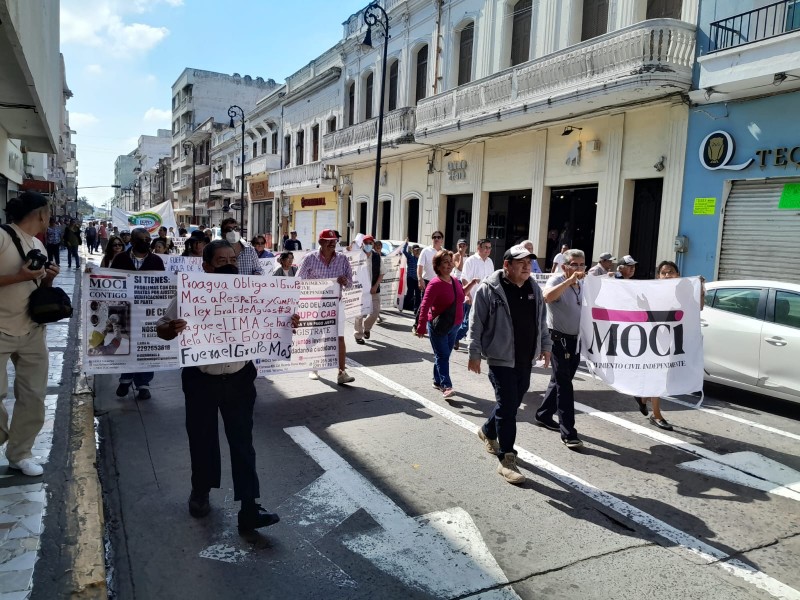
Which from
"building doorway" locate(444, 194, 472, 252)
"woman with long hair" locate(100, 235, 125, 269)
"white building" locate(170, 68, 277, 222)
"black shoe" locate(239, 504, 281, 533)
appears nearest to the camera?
"black shoe" locate(239, 504, 281, 533)

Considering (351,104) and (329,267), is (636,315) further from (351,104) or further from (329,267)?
(351,104)

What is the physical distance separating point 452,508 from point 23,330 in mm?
3295

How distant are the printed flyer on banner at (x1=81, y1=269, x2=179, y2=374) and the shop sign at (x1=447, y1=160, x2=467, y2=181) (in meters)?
15.1

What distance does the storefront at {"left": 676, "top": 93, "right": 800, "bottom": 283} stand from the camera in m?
11.0

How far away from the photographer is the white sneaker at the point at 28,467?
423 centimetres

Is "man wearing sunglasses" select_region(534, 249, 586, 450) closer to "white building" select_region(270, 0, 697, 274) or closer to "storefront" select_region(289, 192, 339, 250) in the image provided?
"white building" select_region(270, 0, 697, 274)

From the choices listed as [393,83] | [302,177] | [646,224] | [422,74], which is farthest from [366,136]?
[646,224]

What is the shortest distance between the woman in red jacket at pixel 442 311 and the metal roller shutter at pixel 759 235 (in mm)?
7666

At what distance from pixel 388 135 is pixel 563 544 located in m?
20.4

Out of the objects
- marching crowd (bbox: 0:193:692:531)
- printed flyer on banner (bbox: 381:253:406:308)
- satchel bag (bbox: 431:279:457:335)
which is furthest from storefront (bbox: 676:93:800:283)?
satchel bag (bbox: 431:279:457:335)

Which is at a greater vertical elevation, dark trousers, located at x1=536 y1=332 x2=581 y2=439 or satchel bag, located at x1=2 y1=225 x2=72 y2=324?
satchel bag, located at x1=2 y1=225 x2=72 y2=324

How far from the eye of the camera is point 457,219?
840 inches

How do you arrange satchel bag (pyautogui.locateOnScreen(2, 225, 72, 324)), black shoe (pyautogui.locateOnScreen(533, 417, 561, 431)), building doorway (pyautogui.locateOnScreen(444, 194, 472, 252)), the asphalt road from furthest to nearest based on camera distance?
building doorway (pyautogui.locateOnScreen(444, 194, 472, 252)), black shoe (pyautogui.locateOnScreen(533, 417, 561, 431)), satchel bag (pyautogui.locateOnScreen(2, 225, 72, 324)), the asphalt road

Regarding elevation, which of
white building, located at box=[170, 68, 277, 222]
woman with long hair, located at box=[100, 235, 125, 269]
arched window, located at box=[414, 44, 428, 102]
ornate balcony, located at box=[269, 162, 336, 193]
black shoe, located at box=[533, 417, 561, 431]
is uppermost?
white building, located at box=[170, 68, 277, 222]
